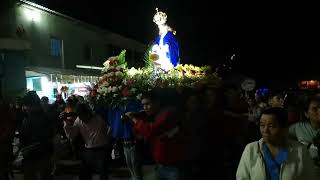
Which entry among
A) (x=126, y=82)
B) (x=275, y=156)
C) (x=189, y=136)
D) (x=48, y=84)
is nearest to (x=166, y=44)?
(x=126, y=82)

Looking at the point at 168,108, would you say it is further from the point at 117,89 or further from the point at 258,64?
the point at 258,64

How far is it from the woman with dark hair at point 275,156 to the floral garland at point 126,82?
590cm

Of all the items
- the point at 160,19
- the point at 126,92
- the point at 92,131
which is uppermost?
the point at 160,19

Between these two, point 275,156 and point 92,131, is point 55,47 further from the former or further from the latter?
point 275,156

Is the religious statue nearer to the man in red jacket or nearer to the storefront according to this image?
the man in red jacket

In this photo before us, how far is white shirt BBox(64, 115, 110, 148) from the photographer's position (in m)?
8.62

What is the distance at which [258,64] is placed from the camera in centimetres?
5991

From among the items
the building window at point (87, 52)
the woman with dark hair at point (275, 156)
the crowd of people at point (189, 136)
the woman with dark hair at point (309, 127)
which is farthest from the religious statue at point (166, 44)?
the building window at point (87, 52)

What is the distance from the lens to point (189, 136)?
22.8 ft

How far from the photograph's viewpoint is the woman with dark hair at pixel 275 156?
384 cm

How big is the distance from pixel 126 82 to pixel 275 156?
7020 mm

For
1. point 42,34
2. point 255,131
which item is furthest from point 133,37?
point 255,131

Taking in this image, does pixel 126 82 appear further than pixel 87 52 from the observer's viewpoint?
No

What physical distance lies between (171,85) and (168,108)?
5.75 metres
